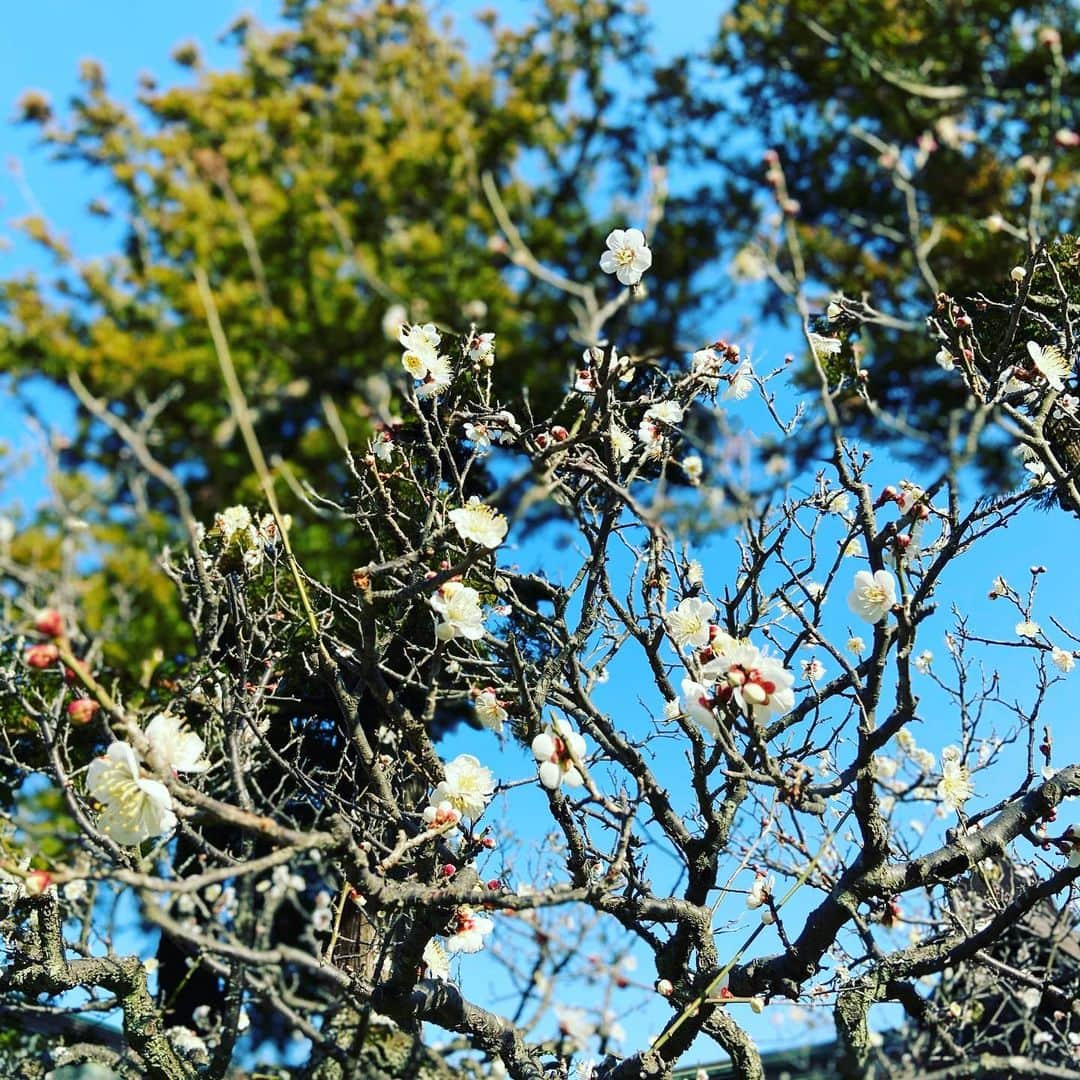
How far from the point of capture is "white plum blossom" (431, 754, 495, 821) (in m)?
2.10

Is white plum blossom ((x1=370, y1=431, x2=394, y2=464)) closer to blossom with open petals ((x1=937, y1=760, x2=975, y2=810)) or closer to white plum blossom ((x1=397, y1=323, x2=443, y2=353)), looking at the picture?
white plum blossom ((x1=397, y1=323, x2=443, y2=353))

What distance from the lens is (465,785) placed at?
2.10 meters

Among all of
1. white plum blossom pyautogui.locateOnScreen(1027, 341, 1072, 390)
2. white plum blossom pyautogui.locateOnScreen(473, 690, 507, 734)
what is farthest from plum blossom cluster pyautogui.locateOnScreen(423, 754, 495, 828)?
white plum blossom pyautogui.locateOnScreen(1027, 341, 1072, 390)

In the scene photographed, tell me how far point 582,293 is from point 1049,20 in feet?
24.4

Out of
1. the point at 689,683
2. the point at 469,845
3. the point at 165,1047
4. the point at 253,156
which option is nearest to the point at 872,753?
the point at 689,683

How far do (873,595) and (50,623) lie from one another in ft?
5.39

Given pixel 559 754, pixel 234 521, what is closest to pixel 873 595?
pixel 559 754

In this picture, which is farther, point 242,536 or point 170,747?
point 242,536

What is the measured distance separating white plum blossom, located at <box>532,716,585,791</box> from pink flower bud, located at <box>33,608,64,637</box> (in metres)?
0.85

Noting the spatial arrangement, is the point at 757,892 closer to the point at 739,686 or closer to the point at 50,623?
→ the point at 739,686

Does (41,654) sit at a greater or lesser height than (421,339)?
lesser

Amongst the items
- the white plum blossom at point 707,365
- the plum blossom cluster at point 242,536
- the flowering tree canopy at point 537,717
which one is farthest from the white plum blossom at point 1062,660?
the plum blossom cluster at point 242,536

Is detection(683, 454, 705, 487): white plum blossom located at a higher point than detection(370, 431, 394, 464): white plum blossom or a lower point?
higher

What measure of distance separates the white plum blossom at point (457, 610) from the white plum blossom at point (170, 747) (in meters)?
0.65
